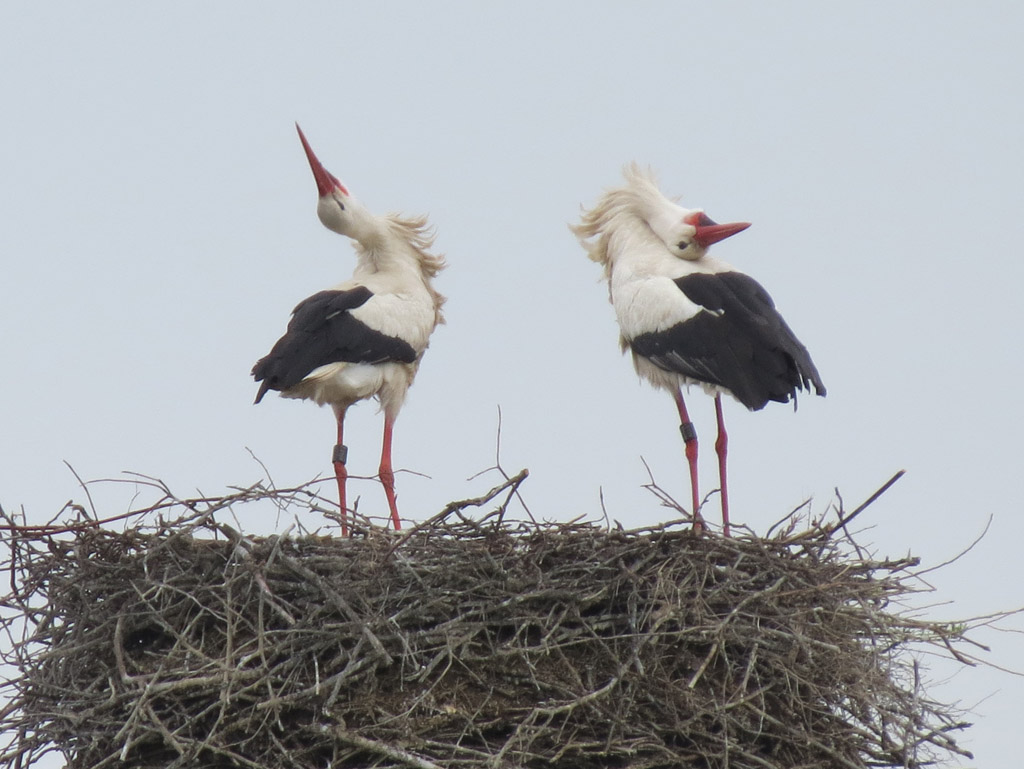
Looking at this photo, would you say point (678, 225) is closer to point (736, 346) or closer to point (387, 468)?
point (736, 346)

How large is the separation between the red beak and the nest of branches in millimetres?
2080

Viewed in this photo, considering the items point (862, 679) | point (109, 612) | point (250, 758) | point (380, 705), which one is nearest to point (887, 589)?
point (862, 679)

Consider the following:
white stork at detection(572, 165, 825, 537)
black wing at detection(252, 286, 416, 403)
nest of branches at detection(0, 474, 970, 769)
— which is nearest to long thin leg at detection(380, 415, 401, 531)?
black wing at detection(252, 286, 416, 403)

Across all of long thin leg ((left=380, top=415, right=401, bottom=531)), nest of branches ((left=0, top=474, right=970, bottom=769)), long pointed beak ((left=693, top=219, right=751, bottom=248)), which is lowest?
nest of branches ((left=0, top=474, right=970, bottom=769))

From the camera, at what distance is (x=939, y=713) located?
6.49 m

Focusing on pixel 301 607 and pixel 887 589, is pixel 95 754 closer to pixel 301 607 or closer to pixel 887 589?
pixel 301 607

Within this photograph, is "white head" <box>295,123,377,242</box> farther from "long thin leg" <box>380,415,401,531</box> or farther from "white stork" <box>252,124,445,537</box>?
"long thin leg" <box>380,415,401,531</box>

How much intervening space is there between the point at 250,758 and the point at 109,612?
35.1 inches

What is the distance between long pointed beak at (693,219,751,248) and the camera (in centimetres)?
826

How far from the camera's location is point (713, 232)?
830 cm

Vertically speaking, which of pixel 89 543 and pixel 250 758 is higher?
pixel 89 543

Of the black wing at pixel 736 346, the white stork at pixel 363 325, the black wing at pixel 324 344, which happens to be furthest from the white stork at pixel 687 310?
the black wing at pixel 324 344

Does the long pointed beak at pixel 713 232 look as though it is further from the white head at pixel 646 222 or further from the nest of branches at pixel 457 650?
the nest of branches at pixel 457 650

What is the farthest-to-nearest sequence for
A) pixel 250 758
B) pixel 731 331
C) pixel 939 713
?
pixel 731 331 < pixel 939 713 < pixel 250 758
